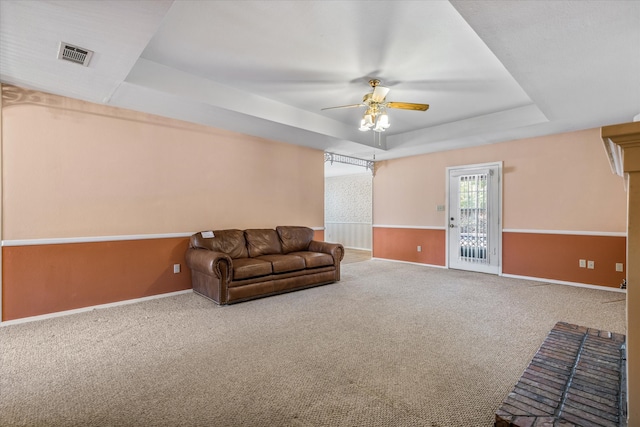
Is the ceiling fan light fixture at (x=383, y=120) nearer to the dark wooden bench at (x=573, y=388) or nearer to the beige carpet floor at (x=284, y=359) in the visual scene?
the beige carpet floor at (x=284, y=359)

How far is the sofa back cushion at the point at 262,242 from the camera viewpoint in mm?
4656

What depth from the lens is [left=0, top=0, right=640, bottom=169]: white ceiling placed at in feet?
6.79

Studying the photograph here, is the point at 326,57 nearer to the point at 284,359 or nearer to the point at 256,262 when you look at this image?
the point at 256,262

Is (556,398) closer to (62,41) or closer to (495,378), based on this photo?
(495,378)

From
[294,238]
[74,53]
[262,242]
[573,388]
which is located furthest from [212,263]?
[573,388]

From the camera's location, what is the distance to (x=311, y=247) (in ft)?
17.1

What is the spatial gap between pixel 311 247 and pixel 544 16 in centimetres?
408

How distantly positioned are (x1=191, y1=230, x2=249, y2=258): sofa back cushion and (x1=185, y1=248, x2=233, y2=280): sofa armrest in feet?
0.90

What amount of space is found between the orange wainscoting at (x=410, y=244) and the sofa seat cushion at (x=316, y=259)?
270cm

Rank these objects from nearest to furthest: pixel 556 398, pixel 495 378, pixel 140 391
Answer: pixel 556 398 < pixel 140 391 < pixel 495 378

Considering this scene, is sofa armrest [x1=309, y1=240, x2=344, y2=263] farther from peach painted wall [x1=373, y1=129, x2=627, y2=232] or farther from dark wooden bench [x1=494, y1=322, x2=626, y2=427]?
dark wooden bench [x1=494, y1=322, x2=626, y2=427]

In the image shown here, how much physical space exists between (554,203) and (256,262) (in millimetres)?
4854

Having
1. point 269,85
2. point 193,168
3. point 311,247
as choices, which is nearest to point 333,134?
point 269,85

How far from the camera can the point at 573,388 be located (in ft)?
5.15
